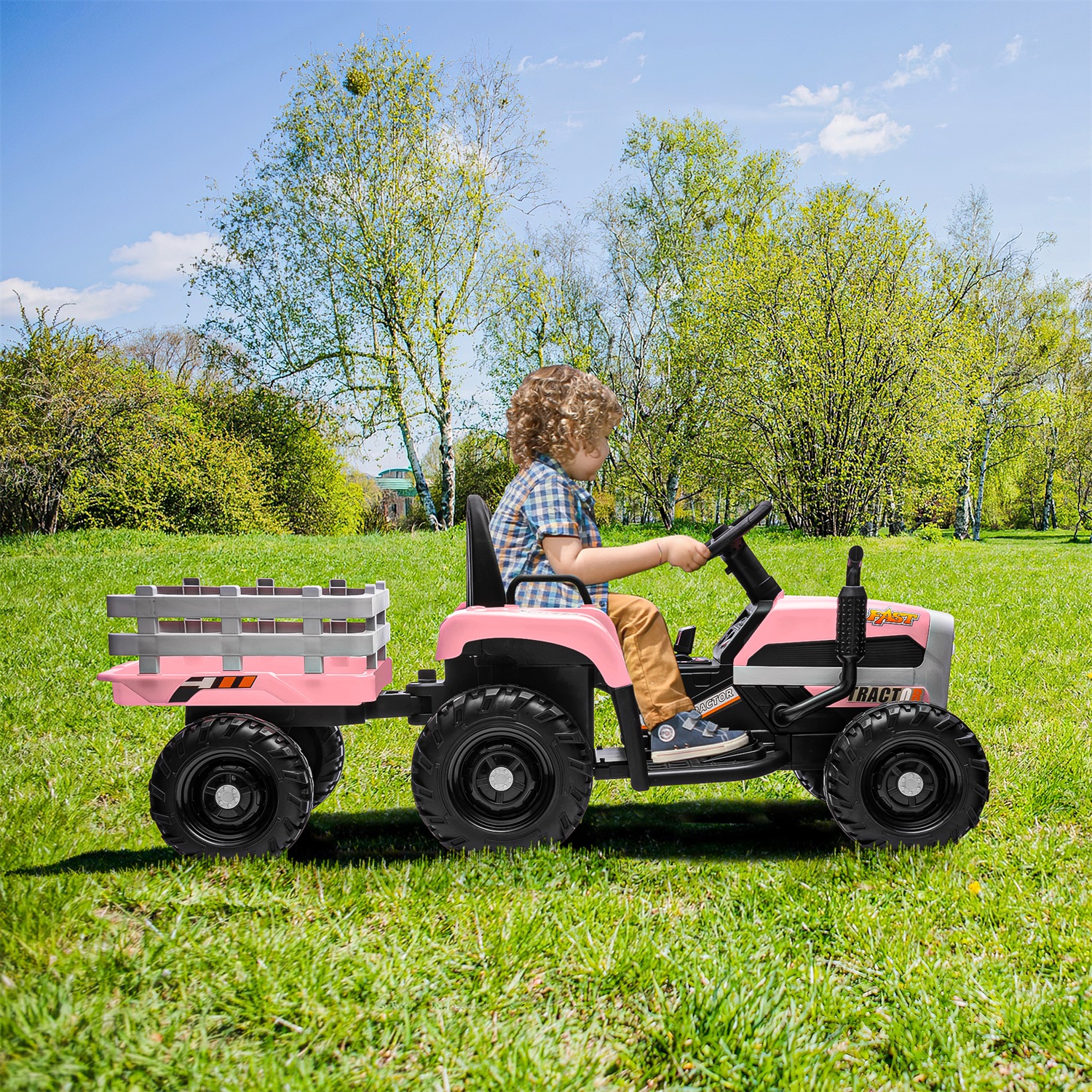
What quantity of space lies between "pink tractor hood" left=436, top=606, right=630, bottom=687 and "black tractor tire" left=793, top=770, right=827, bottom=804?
4.61 feet

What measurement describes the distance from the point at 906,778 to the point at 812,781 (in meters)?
0.79

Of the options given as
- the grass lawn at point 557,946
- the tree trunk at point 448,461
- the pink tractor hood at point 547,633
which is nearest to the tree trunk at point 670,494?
the tree trunk at point 448,461

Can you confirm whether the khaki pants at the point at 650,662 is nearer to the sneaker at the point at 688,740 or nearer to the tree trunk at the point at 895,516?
the sneaker at the point at 688,740

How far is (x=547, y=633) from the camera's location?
3.25 metres

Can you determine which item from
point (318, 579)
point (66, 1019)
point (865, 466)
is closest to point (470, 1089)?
point (66, 1019)

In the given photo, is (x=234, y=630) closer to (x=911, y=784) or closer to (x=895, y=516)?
(x=911, y=784)

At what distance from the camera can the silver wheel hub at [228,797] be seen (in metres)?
3.32

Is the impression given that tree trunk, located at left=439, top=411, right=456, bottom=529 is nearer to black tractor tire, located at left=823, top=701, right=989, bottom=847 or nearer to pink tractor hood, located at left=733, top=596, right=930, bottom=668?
pink tractor hood, located at left=733, top=596, right=930, bottom=668

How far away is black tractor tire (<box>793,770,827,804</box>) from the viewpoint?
409cm

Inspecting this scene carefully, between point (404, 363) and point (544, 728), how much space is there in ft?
68.0

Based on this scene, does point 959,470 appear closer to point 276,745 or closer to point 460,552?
point 460,552

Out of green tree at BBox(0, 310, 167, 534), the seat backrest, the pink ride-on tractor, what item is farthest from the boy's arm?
green tree at BBox(0, 310, 167, 534)

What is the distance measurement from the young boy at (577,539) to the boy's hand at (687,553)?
6.5 inches

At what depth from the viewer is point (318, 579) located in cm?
1184
